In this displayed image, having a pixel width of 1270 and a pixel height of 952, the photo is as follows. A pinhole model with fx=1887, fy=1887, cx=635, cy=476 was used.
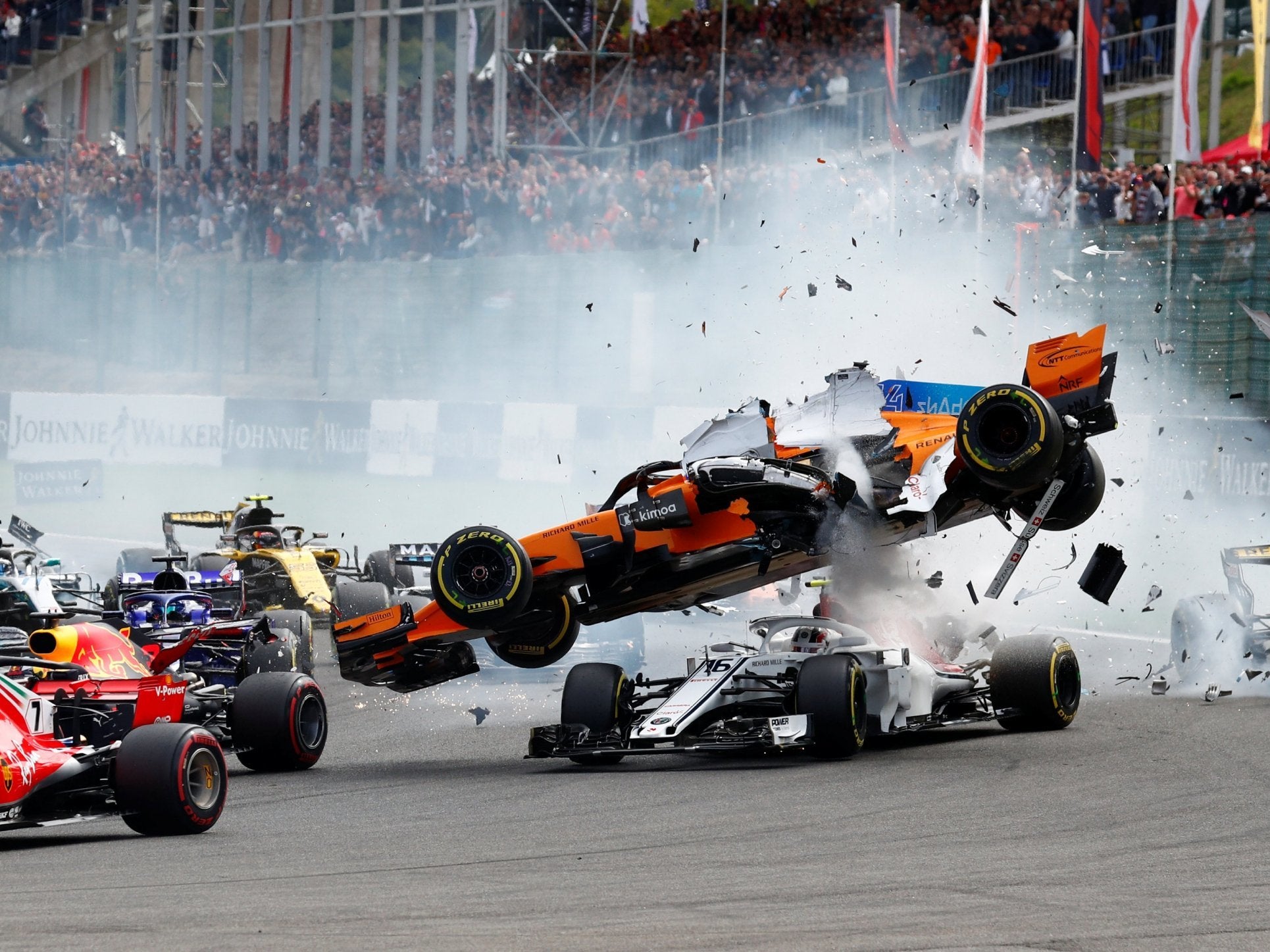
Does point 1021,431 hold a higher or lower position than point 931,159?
lower

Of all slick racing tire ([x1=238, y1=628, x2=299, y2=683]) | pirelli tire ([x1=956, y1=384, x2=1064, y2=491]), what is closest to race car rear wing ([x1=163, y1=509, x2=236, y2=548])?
slick racing tire ([x1=238, y1=628, x2=299, y2=683])

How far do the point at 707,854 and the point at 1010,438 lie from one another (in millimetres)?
4147

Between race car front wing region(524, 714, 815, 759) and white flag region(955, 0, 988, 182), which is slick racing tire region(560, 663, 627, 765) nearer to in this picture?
race car front wing region(524, 714, 815, 759)

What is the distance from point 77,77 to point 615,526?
29.7 metres

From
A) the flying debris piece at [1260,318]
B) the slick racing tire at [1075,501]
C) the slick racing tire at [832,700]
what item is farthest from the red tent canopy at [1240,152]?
the slick racing tire at [832,700]

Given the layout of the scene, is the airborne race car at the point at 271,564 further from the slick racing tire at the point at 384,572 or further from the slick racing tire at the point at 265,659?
the slick racing tire at the point at 265,659

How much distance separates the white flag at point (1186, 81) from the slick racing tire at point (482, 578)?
12.2 m

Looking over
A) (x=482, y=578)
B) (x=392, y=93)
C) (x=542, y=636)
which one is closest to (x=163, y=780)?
(x=482, y=578)

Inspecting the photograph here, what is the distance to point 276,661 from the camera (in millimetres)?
14383

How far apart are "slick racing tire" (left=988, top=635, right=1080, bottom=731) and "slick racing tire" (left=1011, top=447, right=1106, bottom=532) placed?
142cm

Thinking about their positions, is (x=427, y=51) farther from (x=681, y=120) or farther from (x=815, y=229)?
(x=815, y=229)

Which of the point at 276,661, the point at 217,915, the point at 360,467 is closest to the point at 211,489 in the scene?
the point at 360,467

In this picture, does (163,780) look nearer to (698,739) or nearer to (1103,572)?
(698,739)

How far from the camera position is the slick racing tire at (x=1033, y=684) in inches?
550
